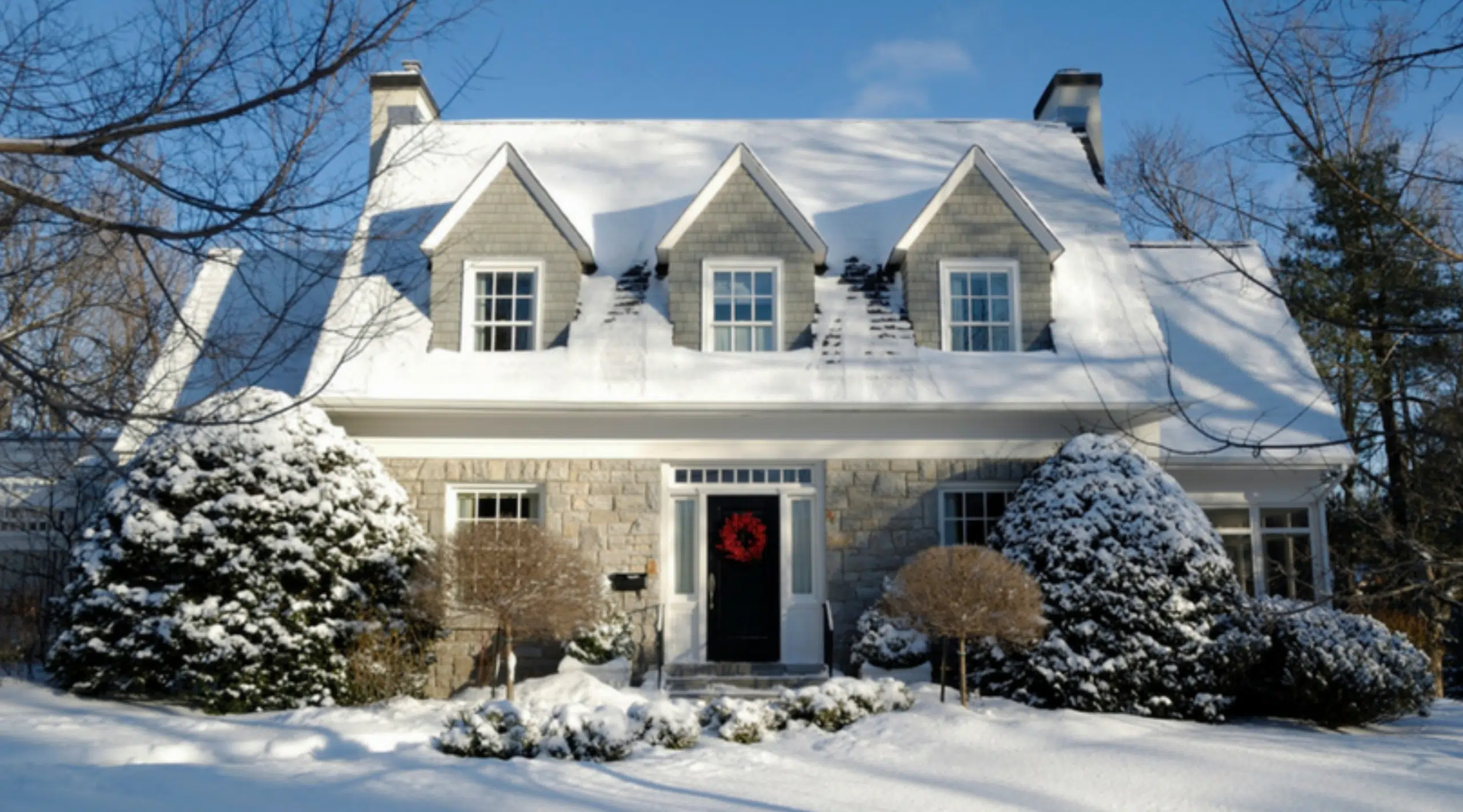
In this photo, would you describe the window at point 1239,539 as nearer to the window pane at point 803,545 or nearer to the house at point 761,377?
the house at point 761,377

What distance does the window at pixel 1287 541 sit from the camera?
15289 millimetres

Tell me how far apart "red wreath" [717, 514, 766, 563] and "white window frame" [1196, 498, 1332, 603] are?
18.7ft

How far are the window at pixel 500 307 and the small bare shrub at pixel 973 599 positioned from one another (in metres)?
5.68

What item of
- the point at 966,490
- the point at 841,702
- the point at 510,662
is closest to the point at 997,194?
the point at 966,490

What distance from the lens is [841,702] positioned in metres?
10.8

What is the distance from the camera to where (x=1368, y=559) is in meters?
19.5

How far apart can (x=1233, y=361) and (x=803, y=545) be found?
278 inches

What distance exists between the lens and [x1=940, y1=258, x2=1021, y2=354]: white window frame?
14508mm

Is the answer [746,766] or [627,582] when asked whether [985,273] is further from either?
[746,766]

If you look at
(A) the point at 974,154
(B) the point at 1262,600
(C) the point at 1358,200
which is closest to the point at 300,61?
(C) the point at 1358,200

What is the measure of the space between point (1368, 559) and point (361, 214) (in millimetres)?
18274

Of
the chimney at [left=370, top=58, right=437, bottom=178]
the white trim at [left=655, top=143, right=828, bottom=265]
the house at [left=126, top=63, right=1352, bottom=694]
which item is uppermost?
the chimney at [left=370, top=58, right=437, bottom=178]

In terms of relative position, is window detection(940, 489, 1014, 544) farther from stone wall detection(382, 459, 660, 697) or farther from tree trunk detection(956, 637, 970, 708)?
stone wall detection(382, 459, 660, 697)

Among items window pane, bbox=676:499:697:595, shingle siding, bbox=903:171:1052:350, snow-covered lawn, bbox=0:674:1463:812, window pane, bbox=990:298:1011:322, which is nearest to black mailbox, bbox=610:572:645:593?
window pane, bbox=676:499:697:595
